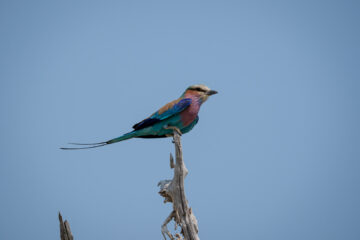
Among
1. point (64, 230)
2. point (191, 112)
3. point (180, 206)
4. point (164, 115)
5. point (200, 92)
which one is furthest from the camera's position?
point (200, 92)

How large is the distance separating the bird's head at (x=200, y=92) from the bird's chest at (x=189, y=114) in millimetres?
196

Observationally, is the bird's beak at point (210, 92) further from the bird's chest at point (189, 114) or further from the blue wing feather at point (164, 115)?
the blue wing feather at point (164, 115)

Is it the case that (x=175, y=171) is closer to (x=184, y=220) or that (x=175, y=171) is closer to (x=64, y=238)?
(x=184, y=220)

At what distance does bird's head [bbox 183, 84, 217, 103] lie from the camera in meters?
6.93

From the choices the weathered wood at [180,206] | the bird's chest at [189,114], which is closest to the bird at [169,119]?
the bird's chest at [189,114]

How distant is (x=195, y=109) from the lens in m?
6.80

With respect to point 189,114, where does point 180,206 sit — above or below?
below

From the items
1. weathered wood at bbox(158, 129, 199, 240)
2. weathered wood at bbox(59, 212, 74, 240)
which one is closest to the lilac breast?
weathered wood at bbox(158, 129, 199, 240)

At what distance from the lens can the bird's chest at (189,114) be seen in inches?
264

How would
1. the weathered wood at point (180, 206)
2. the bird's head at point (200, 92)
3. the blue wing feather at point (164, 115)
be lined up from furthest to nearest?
the bird's head at point (200, 92), the blue wing feather at point (164, 115), the weathered wood at point (180, 206)

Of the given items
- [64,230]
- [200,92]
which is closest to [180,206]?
[64,230]

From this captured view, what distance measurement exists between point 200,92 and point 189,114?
508 mm

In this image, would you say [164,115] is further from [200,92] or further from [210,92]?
[210,92]

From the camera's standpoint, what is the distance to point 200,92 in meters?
6.96
